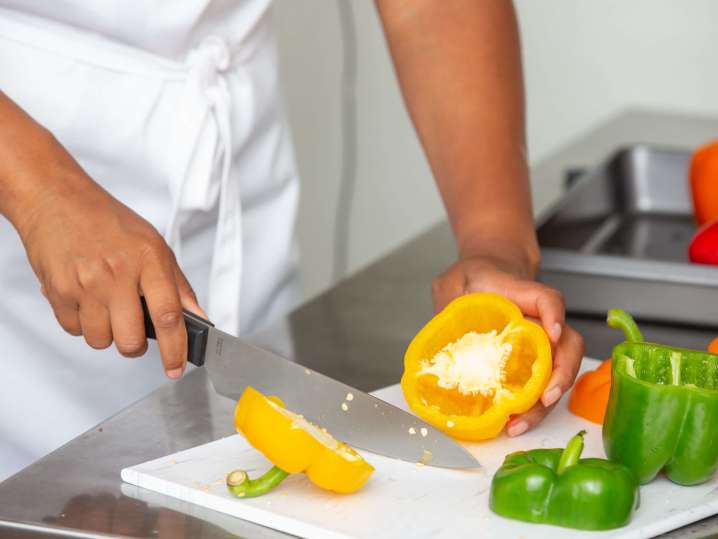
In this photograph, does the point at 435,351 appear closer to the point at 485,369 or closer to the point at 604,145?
the point at 485,369

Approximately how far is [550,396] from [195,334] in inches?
12.3

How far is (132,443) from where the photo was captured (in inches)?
43.1

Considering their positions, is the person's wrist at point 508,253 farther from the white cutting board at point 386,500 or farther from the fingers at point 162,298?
the fingers at point 162,298

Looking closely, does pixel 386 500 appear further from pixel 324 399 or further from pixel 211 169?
pixel 211 169

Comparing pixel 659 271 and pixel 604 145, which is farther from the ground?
pixel 659 271

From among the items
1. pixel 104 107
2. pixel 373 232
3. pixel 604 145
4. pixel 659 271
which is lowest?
pixel 373 232

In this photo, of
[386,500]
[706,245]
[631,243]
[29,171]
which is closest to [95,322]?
[29,171]

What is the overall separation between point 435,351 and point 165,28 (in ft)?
1.55

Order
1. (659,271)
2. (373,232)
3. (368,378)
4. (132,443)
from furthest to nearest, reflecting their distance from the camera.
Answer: (373,232), (659,271), (368,378), (132,443)

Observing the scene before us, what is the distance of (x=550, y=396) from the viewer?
43.2 inches

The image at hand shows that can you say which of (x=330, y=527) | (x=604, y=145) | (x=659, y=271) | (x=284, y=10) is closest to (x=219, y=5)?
(x=659, y=271)

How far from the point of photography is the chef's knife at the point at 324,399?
1.05 metres

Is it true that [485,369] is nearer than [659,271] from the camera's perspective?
Yes

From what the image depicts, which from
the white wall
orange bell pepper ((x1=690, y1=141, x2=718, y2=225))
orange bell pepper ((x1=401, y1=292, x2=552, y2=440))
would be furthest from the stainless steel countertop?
the white wall
